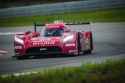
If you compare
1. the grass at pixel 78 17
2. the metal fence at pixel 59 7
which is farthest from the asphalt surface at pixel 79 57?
the metal fence at pixel 59 7

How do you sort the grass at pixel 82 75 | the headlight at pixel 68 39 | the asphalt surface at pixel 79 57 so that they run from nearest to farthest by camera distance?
the grass at pixel 82 75 → the asphalt surface at pixel 79 57 → the headlight at pixel 68 39

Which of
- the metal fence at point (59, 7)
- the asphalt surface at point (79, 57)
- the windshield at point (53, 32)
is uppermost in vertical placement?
the metal fence at point (59, 7)

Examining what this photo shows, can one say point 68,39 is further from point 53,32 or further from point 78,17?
→ point 78,17

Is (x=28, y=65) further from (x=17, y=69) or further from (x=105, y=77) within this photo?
(x=105, y=77)

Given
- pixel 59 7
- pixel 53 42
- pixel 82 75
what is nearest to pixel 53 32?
pixel 53 42

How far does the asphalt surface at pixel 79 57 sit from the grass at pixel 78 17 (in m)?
0.08

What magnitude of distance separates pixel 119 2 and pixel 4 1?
145 cm

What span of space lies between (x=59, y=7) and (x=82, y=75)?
35.6 inches

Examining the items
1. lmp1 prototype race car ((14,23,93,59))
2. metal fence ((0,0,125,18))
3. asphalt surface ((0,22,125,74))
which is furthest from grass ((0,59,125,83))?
metal fence ((0,0,125,18))

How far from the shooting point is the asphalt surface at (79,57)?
14.7m

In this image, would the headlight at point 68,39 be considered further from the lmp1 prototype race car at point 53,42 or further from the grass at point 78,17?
the grass at point 78,17

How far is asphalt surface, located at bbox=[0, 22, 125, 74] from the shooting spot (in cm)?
1473

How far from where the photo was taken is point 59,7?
1470 cm

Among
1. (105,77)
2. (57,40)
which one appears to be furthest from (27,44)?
(105,77)
